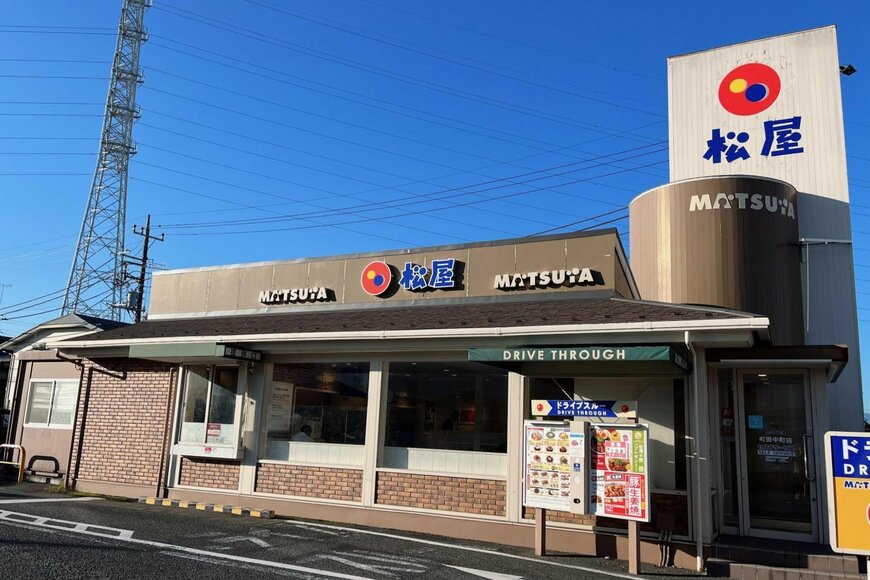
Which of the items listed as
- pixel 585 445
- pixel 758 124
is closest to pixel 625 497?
pixel 585 445

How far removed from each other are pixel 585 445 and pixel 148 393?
9111 mm

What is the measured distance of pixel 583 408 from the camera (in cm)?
877

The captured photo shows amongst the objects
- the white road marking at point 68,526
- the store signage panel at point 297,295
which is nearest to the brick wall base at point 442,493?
the white road marking at point 68,526

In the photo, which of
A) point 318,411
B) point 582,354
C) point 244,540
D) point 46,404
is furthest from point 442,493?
point 46,404

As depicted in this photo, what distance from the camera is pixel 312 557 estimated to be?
25.4 ft

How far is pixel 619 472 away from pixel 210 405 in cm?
782

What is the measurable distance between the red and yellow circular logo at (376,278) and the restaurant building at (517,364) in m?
0.04

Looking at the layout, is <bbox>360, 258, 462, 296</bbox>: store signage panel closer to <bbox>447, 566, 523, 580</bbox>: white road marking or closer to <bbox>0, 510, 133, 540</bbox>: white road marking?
<bbox>447, 566, 523, 580</bbox>: white road marking

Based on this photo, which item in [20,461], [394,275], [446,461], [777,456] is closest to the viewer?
[777,456]

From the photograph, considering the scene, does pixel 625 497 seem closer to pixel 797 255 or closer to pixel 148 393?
pixel 797 255

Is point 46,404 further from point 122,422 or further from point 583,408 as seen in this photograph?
point 583,408

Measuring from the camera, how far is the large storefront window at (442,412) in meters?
10.1

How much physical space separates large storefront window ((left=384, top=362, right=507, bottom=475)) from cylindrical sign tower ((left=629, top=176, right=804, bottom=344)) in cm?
510

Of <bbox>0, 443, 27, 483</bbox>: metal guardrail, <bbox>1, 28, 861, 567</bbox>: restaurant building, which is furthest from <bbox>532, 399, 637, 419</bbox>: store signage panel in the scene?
<bbox>0, 443, 27, 483</bbox>: metal guardrail
